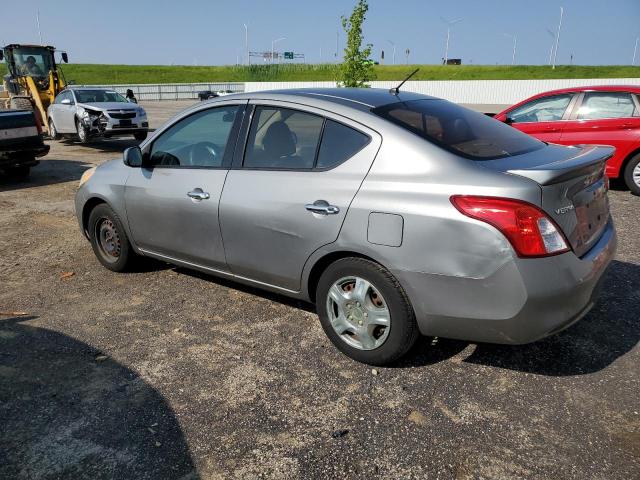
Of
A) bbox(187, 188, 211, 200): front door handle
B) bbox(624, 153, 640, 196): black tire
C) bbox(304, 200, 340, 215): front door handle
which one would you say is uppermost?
bbox(304, 200, 340, 215): front door handle

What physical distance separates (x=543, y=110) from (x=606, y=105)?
94 cm

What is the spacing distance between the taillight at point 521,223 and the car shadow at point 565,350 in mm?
996

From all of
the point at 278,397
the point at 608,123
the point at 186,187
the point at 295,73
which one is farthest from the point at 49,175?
the point at 295,73

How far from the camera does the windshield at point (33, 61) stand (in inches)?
703

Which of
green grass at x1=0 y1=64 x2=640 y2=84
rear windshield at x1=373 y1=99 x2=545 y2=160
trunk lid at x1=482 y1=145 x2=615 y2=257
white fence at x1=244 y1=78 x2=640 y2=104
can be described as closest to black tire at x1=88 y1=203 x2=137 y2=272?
rear windshield at x1=373 y1=99 x2=545 y2=160

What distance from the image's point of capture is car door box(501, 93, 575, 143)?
28.0 feet

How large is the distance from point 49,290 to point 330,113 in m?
3.12

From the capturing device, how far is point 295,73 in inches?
2635

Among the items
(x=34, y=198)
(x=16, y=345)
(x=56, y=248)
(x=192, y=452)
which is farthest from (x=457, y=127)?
(x=34, y=198)

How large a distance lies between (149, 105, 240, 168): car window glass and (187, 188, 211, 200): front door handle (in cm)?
22

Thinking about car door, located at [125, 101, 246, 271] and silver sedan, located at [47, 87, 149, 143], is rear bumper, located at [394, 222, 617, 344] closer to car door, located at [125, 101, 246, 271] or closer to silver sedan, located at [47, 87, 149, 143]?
car door, located at [125, 101, 246, 271]

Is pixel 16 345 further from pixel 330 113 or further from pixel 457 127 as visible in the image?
pixel 457 127

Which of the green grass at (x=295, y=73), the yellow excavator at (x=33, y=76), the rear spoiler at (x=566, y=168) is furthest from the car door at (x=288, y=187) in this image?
the green grass at (x=295, y=73)

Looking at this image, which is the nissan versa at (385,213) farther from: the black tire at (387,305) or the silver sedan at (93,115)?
the silver sedan at (93,115)
